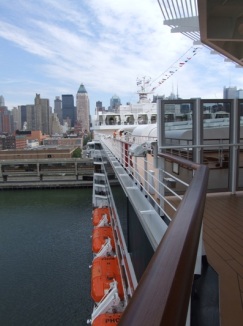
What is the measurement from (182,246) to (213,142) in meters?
5.15

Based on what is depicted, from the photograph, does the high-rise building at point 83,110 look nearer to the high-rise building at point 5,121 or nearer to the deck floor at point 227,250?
the high-rise building at point 5,121

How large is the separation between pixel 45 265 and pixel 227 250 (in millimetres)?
11033

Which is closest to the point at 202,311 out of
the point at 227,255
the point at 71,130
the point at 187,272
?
the point at 227,255

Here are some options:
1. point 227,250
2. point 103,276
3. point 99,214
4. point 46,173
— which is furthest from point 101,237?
point 46,173

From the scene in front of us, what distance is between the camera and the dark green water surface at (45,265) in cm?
940

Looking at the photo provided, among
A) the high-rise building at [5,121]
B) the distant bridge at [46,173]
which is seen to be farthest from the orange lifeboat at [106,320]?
the high-rise building at [5,121]

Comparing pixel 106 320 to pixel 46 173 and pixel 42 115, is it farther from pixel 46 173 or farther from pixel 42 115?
pixel 42 115

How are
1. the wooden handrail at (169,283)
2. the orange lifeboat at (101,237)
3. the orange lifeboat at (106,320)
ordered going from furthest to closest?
1. the orange lifeboat at (101,237)
2. the orange lifeboat at (106,320)
3. the wooden handrail at (169,283)

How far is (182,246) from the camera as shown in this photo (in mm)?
654

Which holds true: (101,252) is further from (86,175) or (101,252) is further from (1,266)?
(86,175)

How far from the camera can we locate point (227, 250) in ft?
9.52

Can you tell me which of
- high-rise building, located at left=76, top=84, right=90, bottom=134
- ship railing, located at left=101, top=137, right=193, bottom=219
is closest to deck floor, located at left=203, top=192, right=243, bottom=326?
ship railing, located at left=101, top=137, right=193, bottom=219

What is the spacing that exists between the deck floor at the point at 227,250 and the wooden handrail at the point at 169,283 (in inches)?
53.3

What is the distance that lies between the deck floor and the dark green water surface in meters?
6.40
